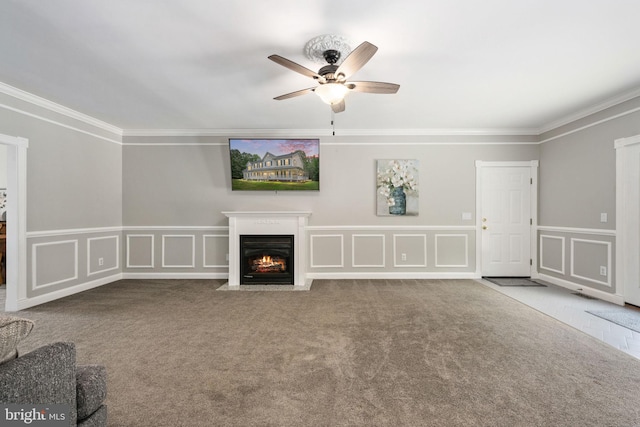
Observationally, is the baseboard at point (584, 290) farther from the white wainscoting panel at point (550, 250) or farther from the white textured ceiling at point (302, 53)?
the white textured ceiling at point (302, 53)

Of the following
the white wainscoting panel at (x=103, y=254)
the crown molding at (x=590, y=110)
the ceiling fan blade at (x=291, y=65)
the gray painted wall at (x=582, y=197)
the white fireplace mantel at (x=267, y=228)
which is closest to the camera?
the ceiling fan blade at (x=291, y=65)

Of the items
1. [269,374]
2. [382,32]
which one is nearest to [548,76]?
[382,32]

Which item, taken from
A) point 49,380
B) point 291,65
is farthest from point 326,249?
point 49,380

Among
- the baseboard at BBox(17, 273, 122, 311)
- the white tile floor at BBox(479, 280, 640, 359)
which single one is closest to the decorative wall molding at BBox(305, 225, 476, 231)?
the white tile floor at BBox(479, 280, 640, 359)

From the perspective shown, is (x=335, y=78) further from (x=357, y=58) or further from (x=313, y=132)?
(x=313, y=132)

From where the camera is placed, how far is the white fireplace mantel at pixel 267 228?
15.1ft

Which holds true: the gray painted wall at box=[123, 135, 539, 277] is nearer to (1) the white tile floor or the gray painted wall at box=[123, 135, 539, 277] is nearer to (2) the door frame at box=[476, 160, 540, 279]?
(2) the door frame at box=[476, 160, 540, 279]

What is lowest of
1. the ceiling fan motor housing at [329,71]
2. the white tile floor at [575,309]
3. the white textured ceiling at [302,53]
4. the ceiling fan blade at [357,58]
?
the white tile floor at [575,309]

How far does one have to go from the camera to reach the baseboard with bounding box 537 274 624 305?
3.60 m

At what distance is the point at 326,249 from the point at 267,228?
3.68 feet

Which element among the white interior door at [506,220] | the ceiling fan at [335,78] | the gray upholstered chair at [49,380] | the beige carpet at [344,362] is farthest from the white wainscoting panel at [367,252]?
the gray upholstered chair at [49,380]

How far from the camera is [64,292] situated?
392 centimetres

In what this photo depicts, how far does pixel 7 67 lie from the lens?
2.80 meters

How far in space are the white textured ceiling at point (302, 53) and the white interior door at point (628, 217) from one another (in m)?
0.77
